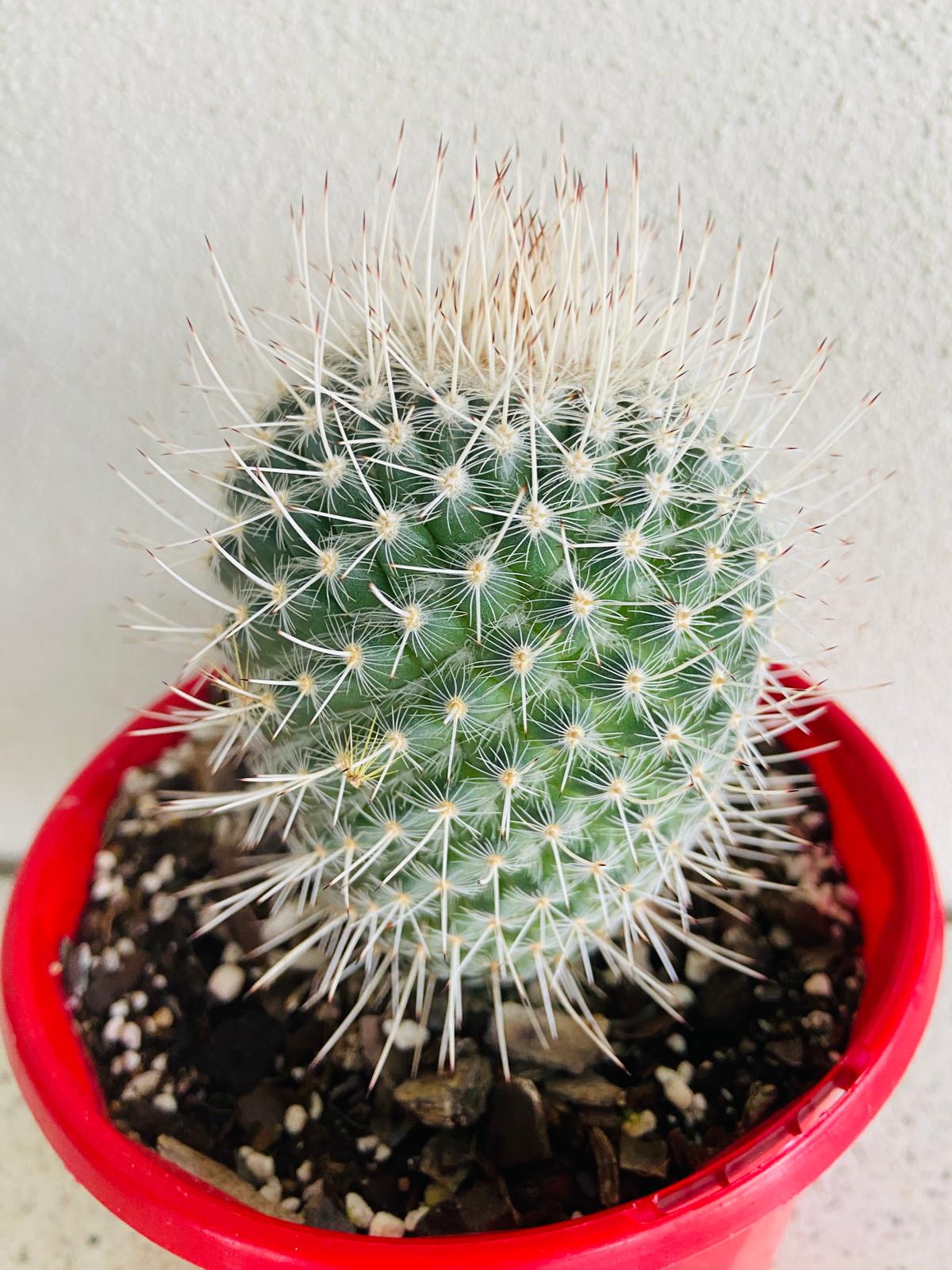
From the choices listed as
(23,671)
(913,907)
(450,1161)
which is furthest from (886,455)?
(23,671)

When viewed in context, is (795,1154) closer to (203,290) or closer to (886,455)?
(886,455)

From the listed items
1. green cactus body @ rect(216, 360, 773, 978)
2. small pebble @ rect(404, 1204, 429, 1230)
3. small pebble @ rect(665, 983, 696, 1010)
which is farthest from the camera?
small pebble @ rect(665, 983, 696, 1010)

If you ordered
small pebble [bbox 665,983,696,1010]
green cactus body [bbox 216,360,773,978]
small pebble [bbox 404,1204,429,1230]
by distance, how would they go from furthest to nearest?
small pebble [bbox 665,983,696,1010]
small pebble [bbox 404,1204,429,1230]
green cactus body [bbox 216,360,773,978]

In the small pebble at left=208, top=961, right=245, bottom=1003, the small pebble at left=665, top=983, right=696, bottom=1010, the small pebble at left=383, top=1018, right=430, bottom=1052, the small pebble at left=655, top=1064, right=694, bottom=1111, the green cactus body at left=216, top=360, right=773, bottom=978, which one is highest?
the green cactus body at left=216, top=360, right=773, bottom=978

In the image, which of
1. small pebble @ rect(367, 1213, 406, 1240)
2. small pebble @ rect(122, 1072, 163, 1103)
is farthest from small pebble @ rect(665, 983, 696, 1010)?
small pebble @ rect(122, 1072, 163, 1103)

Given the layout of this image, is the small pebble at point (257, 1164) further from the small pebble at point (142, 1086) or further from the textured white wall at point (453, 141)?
the textured white wall at point (453, 141)

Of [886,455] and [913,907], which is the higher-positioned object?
[886,455]

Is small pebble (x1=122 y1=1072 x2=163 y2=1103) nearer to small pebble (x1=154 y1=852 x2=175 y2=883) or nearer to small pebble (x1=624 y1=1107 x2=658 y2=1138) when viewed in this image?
small pebble (x1=154 y1=852 x2=175 y2=883)
